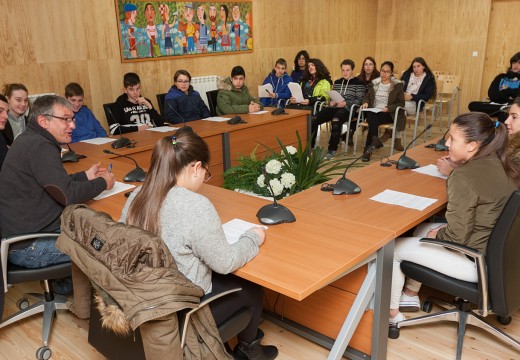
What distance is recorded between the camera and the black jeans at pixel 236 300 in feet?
5.74

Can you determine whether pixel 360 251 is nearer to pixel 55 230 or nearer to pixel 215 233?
pixel 215 233

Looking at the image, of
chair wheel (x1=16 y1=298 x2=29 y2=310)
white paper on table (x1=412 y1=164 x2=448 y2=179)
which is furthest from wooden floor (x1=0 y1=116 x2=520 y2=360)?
white paper on table (x1=412 y1=164 x2=448 y2=179)

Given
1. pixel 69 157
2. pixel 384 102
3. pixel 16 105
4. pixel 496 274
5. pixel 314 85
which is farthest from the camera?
pixel 314 85

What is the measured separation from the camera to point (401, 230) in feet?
6.52

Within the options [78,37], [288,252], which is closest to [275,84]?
[78,37]

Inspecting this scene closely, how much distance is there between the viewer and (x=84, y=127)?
14.4 ft

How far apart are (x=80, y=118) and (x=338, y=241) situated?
3296 mm

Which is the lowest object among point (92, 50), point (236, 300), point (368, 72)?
point (236, 300)

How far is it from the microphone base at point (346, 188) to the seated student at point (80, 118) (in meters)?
2.80

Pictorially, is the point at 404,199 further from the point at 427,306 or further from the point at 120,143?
the point at 120,143

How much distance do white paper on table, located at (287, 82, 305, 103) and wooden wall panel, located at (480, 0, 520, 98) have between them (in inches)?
155

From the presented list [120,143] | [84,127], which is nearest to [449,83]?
[84,127]

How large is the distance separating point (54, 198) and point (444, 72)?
800 cm

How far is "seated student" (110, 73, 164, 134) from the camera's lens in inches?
186
